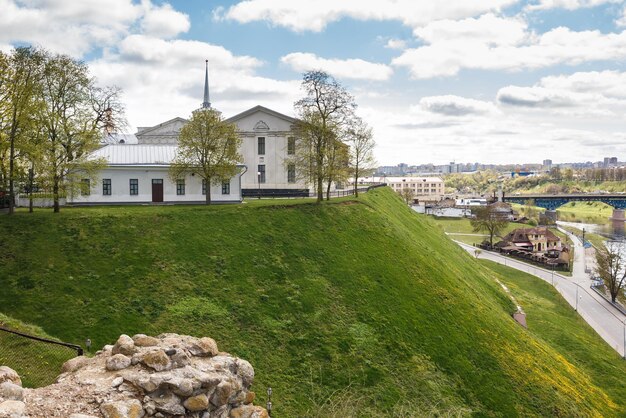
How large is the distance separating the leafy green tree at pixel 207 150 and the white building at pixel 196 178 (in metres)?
2.62

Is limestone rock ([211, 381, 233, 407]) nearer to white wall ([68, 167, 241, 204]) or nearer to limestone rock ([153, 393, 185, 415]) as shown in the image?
limestone rock ([153, 393, 185, 415])

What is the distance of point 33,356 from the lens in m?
17.3

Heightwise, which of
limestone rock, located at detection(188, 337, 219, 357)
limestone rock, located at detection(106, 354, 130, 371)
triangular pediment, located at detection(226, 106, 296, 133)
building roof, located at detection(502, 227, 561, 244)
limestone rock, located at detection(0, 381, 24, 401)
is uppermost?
triangular pediment, located at detection(226, 106, 296, 133)

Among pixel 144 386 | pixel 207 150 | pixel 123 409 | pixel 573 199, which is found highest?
pixel 207 150

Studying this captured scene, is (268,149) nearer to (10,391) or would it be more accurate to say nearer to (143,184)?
(143,184)

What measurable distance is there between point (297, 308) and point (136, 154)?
30589 mm

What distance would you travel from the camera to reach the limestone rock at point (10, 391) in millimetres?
10445

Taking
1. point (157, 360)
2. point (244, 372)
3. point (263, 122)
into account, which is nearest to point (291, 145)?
point (263, 122)

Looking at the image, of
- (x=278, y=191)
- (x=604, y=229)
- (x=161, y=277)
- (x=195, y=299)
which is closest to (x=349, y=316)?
(x=195, y=299)

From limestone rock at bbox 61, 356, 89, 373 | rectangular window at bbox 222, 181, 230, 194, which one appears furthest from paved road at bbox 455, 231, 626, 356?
limestone rock at bbox 61, 356, 89, 373

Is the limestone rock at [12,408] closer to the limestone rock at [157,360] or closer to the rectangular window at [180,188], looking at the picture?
the limestone rock at [157,360]

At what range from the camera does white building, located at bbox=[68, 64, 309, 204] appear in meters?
46.8

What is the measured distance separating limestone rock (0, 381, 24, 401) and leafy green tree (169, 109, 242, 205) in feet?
114

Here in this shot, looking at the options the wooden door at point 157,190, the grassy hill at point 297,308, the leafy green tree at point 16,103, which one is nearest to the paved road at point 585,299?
the grassy hill at point 297,308
